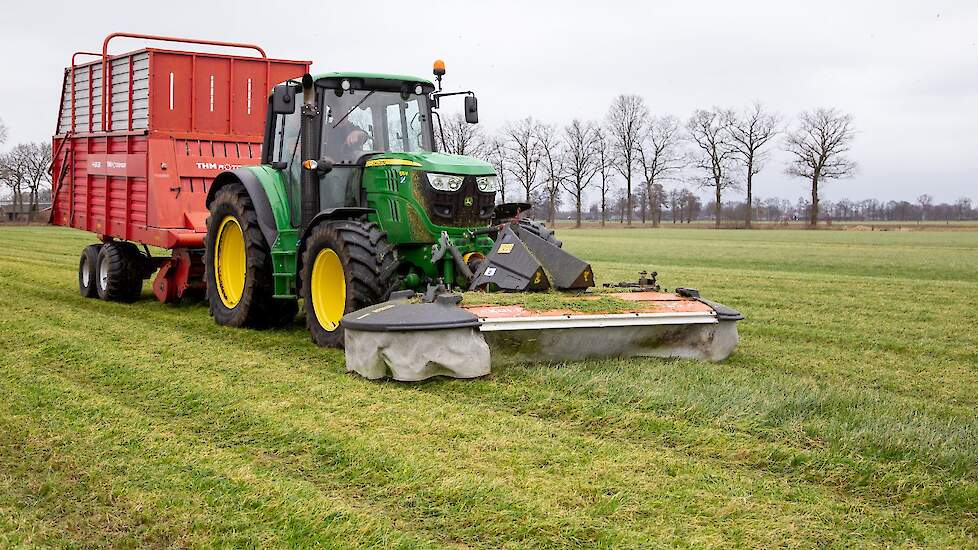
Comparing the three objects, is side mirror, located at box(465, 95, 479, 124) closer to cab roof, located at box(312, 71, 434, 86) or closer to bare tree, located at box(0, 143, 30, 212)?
cab roof, located at box(312, 71, 434, 86)

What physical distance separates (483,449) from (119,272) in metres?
8.85

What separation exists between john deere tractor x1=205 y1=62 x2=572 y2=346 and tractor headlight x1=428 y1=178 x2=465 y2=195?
0.01 meters

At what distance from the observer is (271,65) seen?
12.7 metres

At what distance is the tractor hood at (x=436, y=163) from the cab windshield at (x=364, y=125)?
346mm

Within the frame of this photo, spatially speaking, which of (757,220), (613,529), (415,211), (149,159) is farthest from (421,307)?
(757,220)

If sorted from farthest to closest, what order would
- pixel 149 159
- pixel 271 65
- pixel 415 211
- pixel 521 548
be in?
pixel 271 65 → pixel 149 159 → pixel 415 211 → pixel 521 548

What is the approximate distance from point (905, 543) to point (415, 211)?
5.24m

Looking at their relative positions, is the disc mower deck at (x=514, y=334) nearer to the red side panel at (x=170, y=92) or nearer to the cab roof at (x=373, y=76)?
the cab roof at (x=373, y=76)

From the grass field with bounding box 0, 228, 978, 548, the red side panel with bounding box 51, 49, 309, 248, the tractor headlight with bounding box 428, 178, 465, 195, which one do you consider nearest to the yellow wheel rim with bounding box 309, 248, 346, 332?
the grass field with bounding box 0, 228, 978, 548

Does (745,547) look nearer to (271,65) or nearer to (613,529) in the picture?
(613,529)

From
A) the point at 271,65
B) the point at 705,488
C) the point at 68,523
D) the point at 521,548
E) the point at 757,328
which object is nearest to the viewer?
the point at 521,548

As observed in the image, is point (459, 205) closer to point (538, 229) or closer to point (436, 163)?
point (436, 163)

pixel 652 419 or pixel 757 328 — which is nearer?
pixel 652 419

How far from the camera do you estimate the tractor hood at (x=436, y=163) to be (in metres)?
8.38
